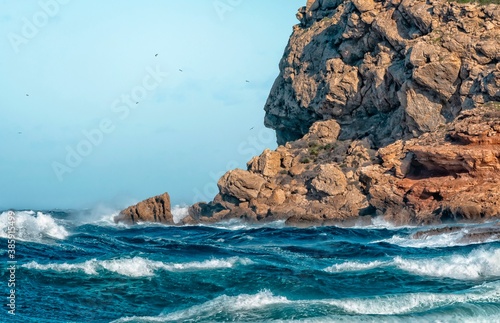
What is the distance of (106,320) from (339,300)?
18.9 feet

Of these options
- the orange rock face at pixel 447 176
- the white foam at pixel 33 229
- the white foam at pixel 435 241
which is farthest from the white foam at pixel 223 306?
the orange rock face at pixel 447 176

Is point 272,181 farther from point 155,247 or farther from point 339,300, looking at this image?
point 339,300

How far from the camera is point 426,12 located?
195ft

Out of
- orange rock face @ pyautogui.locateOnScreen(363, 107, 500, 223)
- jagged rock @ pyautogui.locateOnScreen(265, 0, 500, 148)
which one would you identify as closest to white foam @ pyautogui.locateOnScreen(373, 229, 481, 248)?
orange rock face @ pyautogui.locateOnScreen(363, 107, 500, 223)

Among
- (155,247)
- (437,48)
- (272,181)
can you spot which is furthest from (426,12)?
(155,247)

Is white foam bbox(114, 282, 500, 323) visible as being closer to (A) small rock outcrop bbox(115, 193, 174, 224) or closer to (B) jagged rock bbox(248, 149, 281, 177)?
(A) small rock outcrop bbox(115, 193, 174, 224)

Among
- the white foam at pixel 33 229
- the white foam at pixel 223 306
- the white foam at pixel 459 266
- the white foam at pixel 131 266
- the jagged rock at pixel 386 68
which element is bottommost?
the white foam at pixel 459 266

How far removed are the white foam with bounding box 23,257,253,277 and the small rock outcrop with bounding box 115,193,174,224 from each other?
31.0 metres

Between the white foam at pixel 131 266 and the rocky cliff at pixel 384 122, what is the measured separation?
21380 mm

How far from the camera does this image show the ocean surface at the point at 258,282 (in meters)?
17.8

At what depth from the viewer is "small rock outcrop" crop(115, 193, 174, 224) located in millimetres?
55659

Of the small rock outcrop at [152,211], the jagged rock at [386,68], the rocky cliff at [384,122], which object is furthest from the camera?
the small rock outcrop at [152,211]

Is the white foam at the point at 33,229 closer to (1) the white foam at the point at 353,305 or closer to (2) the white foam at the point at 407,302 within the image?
(1) the white foam at the point at 353,305

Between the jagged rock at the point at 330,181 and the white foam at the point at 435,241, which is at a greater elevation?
the jagged rock at the point at 330,181
